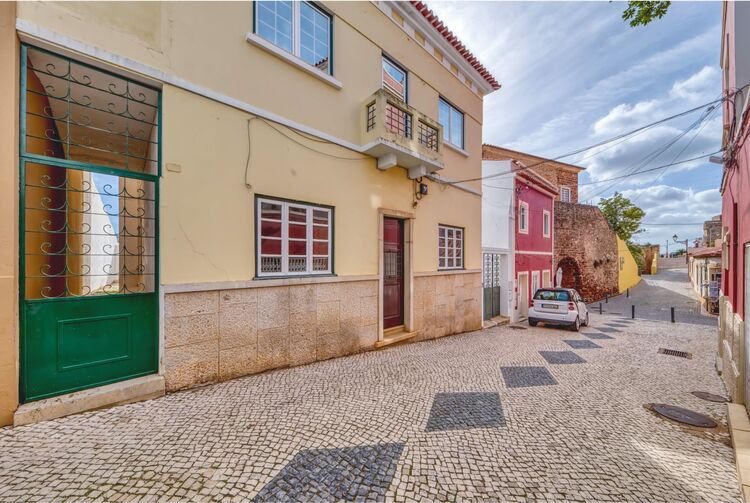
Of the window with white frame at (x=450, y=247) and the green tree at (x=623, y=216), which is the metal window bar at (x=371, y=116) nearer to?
the window with white frame at (x=450, y=247)

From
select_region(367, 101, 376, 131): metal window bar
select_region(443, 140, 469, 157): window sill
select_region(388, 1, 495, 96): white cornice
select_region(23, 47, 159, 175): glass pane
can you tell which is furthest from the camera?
select_region(443, 140, 469, 157): window sill

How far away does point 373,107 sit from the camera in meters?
6.38

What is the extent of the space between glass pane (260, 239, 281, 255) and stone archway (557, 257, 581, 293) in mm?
17727

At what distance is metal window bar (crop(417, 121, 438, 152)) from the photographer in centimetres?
752

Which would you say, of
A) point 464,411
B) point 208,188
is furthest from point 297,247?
point 464,411

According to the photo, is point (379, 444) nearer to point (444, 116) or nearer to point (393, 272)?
point (393, 272)

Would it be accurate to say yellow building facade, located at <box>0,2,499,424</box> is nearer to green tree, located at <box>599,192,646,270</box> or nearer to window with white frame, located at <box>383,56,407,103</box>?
window with white frame, located at <box>383,56,407,103</box>

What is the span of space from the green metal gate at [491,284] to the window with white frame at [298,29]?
8689 mm

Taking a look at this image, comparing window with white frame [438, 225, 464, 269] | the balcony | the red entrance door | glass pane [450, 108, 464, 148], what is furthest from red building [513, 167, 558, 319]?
the red entrance door

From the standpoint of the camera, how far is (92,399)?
3.47 m

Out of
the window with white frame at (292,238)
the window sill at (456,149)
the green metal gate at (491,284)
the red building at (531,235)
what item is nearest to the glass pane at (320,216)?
the window with white frame at (292,238)

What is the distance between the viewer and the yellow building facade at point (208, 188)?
338cm

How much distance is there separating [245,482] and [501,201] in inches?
482

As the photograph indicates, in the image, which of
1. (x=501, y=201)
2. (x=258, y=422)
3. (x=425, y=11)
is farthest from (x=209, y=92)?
(x=501, y=201)
